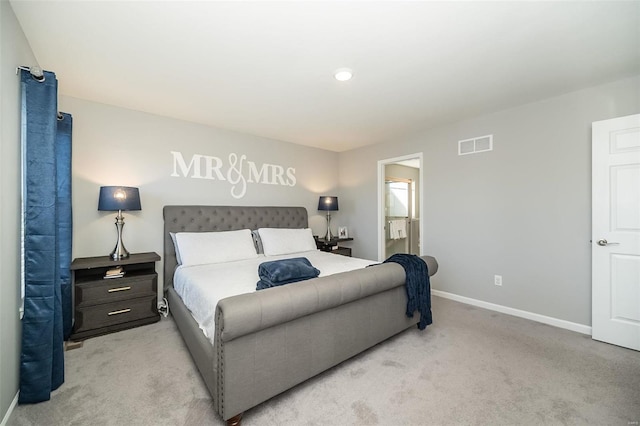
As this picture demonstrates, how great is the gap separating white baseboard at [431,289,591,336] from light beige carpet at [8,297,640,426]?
0.14 meters

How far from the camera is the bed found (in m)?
1.48

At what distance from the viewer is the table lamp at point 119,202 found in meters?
2.74

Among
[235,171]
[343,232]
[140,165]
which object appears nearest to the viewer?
[140,165]

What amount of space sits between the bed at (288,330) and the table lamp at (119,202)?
2.86 ft

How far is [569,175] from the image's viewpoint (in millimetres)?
2756

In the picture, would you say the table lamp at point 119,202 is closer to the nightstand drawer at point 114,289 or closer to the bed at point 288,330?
the nightstand drawer at point 114,289

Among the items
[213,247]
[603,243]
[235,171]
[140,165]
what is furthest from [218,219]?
[603,243]

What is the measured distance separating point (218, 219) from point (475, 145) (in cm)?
354

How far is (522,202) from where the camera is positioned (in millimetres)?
3070

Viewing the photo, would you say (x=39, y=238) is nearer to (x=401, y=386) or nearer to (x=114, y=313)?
(x=114, y=313)

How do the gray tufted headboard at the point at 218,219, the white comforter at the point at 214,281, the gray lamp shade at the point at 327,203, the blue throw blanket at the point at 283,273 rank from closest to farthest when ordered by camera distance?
the white comforter at the point at 214,281, the blue throw blanket at the point at 283,273, the gray tufted headboard at the point at 218,219, the gray lamp shade at the point at 327,203

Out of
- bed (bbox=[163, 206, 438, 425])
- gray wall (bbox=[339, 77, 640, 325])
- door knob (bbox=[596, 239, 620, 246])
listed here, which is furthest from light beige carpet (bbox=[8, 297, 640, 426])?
door knob (bbox=[596, 239, 620, 246])

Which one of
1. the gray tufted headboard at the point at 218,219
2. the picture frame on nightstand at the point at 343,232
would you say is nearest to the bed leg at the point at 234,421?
the gray tufted headboard at the point at 218,219

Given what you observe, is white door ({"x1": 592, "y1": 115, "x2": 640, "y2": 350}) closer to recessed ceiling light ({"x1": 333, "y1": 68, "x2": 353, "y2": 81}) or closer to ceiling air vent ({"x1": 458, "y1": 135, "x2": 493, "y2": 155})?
ceiling air vent ({"x1": 458, "y1": 135, "x2": 493, "y2": 155})
